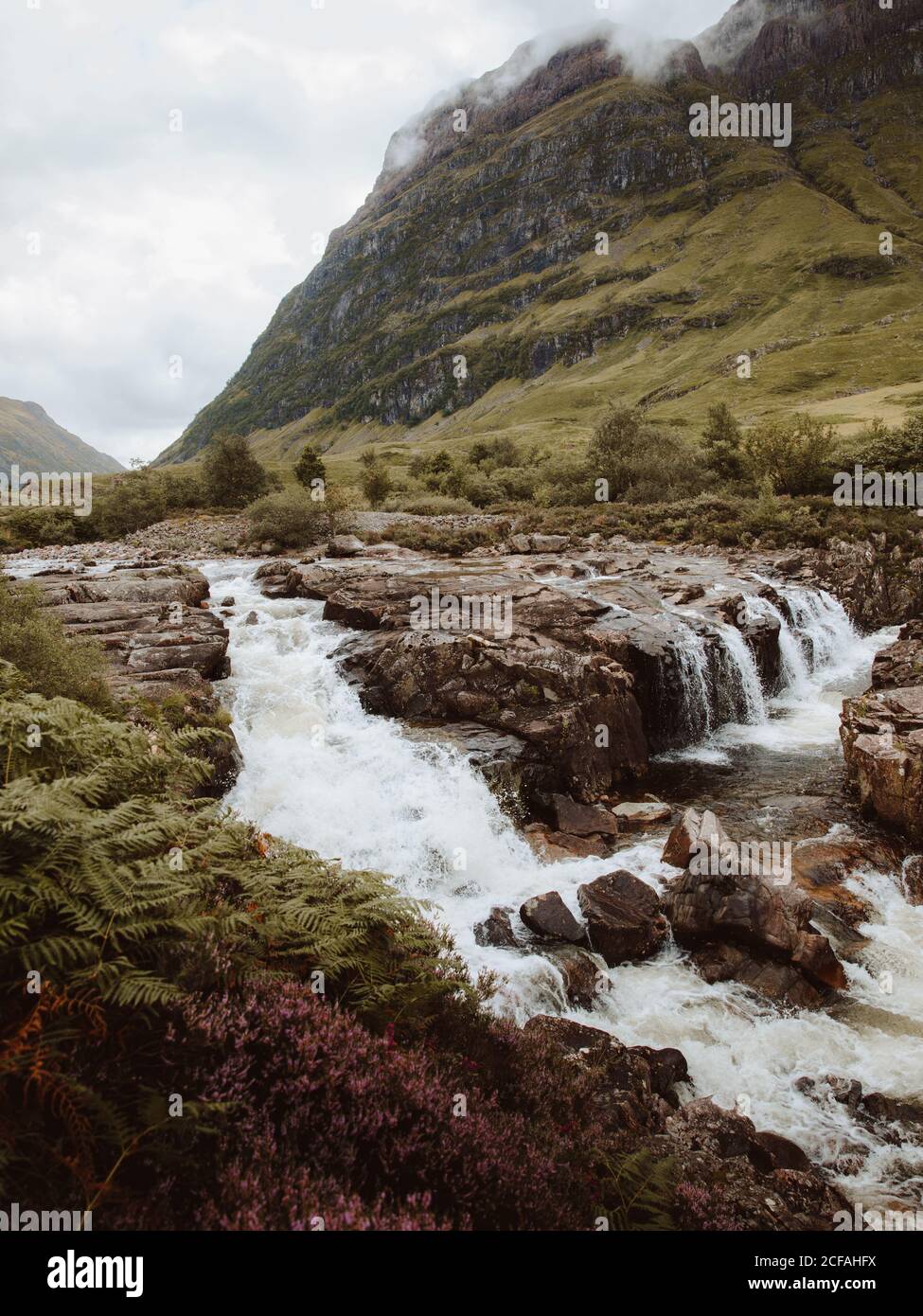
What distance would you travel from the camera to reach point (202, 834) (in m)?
5.95

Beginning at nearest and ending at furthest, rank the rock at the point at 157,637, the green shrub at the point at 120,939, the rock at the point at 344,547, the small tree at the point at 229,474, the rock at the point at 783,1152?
the green shrub at the point at 120,939 < the rock at the point at 783,1152 < the rock at the point at 157,637 < the rock at the point at 344,547 < the small tree at the point at 229,474

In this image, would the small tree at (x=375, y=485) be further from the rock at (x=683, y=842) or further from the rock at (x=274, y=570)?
the rock at (x=683, y=842)

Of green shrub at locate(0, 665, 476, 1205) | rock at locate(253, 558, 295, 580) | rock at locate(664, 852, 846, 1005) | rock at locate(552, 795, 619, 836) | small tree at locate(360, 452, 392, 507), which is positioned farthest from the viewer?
small tree at locate(360, 452, 392, 507)

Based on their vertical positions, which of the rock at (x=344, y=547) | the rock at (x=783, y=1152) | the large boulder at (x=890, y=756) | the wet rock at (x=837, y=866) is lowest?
the rock at (x=783, y=1152)

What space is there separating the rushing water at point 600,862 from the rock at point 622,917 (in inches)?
9.4

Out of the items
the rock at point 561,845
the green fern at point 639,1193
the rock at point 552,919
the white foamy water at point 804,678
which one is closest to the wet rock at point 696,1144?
the green fern at point 639,1193

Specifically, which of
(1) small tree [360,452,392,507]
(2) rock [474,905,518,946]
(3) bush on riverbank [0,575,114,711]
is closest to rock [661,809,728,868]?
A: (2) rock [474,905,518,946]

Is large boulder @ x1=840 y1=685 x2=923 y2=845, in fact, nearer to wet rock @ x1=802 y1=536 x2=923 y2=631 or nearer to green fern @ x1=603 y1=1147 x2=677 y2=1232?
green fern @ x1=603 y1=1147 x2=677 y2=1232

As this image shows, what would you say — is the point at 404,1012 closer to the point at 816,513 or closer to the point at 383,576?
the point at 383,576

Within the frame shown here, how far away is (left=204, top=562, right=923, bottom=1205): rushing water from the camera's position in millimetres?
7562

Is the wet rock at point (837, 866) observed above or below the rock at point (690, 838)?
below

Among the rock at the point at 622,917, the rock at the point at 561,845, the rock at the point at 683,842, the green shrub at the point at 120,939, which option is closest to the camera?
the green shrub at the point at 120,939

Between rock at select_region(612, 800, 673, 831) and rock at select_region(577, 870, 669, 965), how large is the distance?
3231mm

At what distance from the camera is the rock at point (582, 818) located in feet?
42.7
